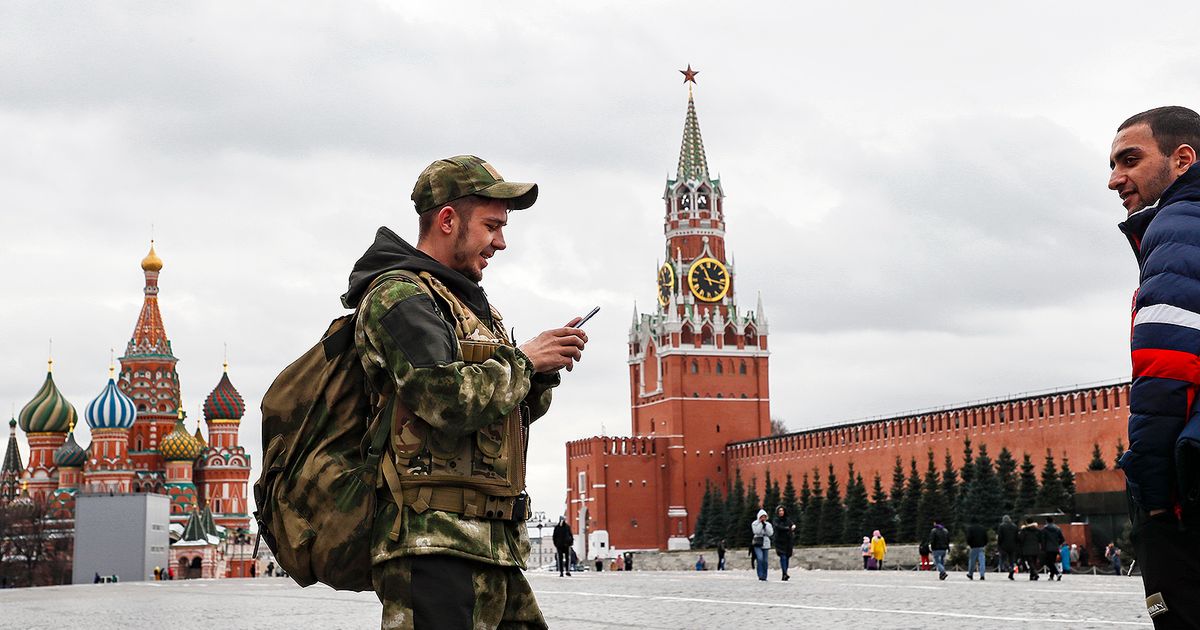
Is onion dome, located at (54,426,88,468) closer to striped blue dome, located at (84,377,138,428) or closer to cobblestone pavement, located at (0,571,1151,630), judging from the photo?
striped blue dome, located at (84,377,138,428)

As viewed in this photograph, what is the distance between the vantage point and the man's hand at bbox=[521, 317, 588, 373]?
288cm

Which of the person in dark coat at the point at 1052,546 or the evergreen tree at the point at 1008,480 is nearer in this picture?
the person in dark coat at the point at 1052,546

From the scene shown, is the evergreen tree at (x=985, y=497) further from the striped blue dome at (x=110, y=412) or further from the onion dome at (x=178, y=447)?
the striped blue dome at (x=110, y=412)

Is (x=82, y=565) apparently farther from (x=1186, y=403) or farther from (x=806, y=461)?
(x=1186, y=403)

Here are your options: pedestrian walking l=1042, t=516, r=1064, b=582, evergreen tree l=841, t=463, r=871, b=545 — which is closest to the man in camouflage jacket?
pedestrian walking l=1042, t=516, r=1064, b=582

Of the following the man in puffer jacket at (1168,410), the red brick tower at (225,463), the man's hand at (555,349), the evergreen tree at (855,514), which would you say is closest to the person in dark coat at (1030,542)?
the man in puffer jacket at (1168,410)

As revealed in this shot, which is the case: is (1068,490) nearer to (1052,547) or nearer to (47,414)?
(1052,547)

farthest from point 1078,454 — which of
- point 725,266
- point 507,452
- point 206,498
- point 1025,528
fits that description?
point 507,452

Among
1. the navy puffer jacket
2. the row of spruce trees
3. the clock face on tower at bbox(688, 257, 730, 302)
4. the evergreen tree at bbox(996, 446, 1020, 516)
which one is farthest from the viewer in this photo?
the clock face on tower at bbox(688, 257, 730, 302)

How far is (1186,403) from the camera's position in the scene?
283 cm

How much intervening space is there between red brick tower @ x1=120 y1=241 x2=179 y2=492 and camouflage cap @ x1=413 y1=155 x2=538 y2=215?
68.6m

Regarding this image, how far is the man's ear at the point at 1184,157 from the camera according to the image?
3207 millimetres

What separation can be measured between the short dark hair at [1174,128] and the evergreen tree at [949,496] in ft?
133

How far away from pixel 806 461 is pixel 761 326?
54.3 feet
